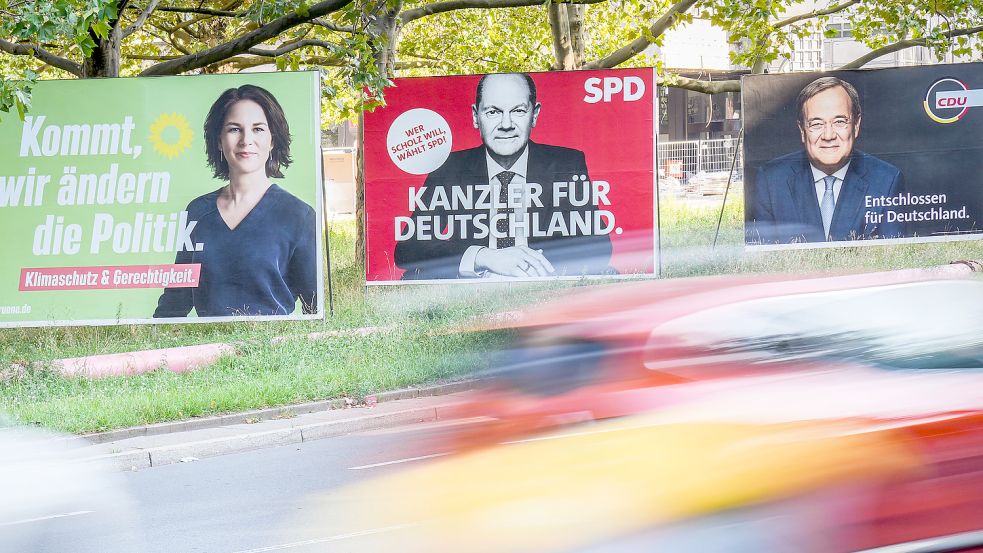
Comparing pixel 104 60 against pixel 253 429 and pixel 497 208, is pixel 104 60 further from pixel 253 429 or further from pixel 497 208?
pixel 253 429

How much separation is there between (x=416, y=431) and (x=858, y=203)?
784 cm

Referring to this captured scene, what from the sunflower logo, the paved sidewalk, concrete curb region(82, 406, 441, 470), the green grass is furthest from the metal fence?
concrete curb region(82, 406, 441, 470)

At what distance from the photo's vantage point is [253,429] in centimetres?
894

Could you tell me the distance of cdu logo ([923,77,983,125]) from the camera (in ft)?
46.8

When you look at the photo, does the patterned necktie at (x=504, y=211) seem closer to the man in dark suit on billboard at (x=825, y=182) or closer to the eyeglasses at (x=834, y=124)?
the man in dark suit on billboard at (x=825, y=182)

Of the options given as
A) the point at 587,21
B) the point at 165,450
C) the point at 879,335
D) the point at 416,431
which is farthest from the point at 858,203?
the point at 587,21

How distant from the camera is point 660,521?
3.01m

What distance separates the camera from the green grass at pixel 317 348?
941 centimetres

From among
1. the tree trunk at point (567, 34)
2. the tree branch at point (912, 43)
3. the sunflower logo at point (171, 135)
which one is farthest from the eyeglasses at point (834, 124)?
the sunflower logo at point (171, 135)

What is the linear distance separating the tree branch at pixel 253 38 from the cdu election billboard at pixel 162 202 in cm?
168

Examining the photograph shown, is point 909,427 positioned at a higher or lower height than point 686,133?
lower

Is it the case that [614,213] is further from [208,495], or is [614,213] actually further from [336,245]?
[336,245]

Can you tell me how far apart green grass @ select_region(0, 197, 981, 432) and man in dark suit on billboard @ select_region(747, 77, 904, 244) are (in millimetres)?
716

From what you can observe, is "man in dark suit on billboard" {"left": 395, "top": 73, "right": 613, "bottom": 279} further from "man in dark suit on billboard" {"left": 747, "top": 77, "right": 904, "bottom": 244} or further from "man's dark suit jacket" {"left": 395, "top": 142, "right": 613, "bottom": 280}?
"man in dark suit on billboard" {"left": 747, "top": 77, "right": 904, "bottom": 244}
